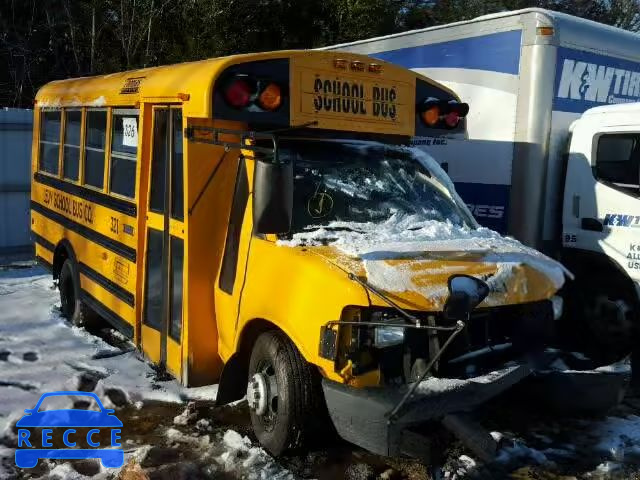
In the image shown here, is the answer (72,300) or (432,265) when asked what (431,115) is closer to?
(432,265)

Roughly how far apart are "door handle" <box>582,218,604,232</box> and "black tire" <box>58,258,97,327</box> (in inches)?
188

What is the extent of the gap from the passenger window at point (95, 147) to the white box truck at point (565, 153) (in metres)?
3.46

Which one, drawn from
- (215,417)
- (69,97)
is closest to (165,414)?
(215,417)

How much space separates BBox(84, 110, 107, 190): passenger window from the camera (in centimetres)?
588

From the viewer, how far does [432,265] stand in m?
3.60

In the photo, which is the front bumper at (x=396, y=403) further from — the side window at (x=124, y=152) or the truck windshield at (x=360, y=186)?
the side window at (x=124, y=152)

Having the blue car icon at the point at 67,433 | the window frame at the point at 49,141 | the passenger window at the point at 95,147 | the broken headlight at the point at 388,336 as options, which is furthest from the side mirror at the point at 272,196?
the window frame at the point at 49,141

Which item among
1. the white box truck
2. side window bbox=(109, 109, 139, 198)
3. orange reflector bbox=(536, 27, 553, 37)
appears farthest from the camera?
orange reflector bbox=(536, 27, 553, 37)

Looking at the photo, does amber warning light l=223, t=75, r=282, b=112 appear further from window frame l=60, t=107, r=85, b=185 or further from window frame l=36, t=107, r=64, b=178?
window frame l=36, t=107, r=64, b=178

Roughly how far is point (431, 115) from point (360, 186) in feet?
3.42

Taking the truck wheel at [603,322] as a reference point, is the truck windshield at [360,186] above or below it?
above

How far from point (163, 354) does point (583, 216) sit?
387cm

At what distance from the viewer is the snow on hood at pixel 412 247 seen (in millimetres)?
3479

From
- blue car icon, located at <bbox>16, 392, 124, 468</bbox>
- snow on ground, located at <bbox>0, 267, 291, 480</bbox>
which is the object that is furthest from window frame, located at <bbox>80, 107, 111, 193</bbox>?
blue car icon, located at <bbox>16, 392, 124, 468</bbox>
